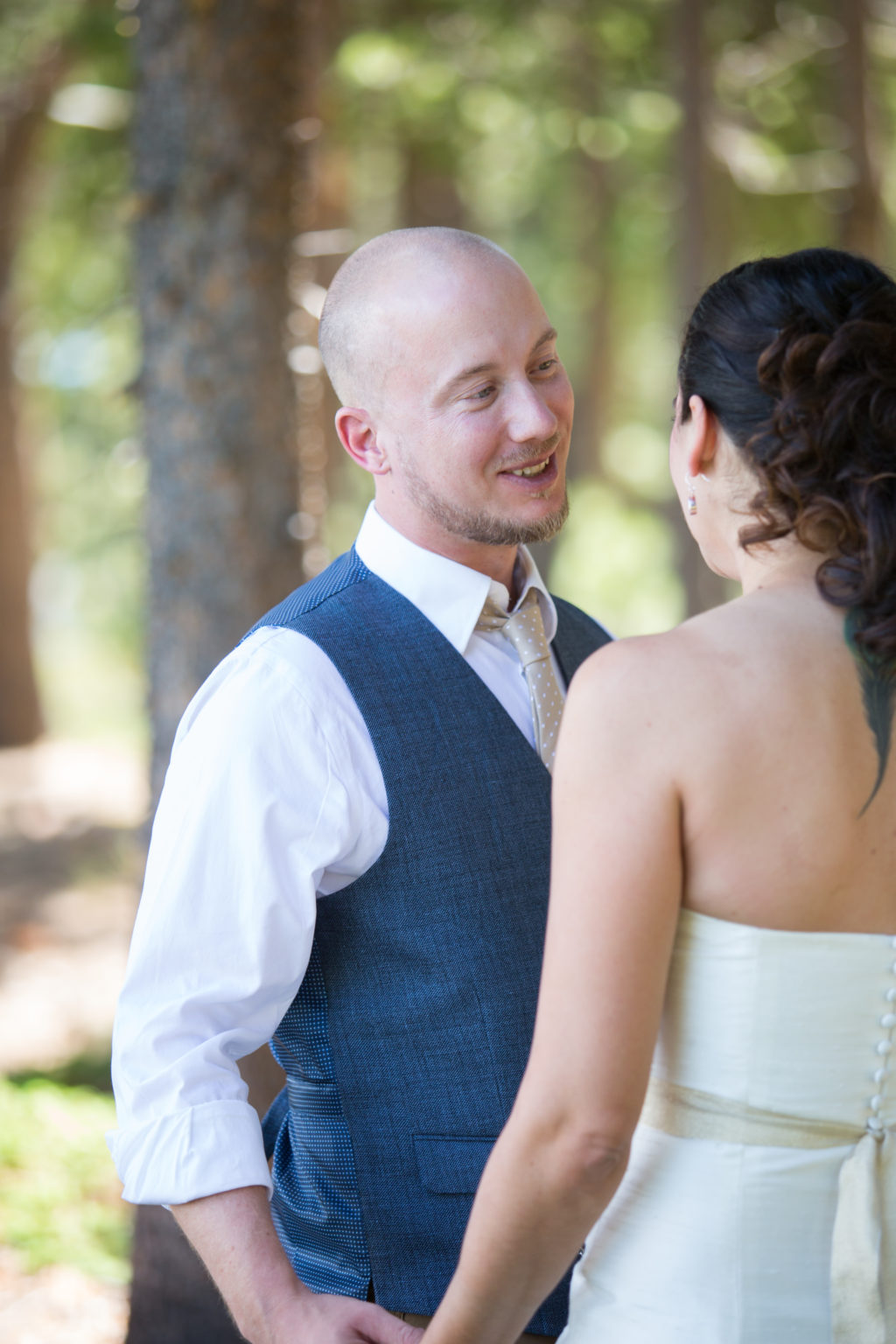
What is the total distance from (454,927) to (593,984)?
1.47 feet

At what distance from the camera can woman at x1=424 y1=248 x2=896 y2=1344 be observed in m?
1.20

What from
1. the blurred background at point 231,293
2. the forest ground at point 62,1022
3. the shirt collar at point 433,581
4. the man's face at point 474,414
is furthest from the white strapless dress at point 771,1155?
the forest ground at point 62,1022

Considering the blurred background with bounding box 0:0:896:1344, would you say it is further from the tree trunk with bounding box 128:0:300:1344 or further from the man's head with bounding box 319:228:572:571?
the man's head with bounding box 319:228:572:571

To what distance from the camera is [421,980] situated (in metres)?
1.62

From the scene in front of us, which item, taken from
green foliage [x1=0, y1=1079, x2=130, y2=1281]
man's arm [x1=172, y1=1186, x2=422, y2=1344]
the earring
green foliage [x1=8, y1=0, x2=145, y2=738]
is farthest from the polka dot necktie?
green foliage [x1=8, y1=0, x2=145, y2=738]

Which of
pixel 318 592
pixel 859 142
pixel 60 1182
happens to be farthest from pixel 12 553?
pixel 318 592

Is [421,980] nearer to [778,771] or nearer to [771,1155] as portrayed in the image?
[771,1155]

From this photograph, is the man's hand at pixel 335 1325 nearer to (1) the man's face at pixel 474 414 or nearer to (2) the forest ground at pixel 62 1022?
(1) the man's face at pixel 474 414

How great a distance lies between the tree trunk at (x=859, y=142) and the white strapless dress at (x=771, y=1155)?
6.37m

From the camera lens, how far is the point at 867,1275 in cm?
132

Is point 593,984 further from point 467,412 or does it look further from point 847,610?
point 467,412

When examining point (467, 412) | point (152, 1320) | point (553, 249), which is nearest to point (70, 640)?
point (553, 249)

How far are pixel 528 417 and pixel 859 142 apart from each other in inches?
258

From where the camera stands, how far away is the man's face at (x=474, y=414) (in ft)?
6.05
